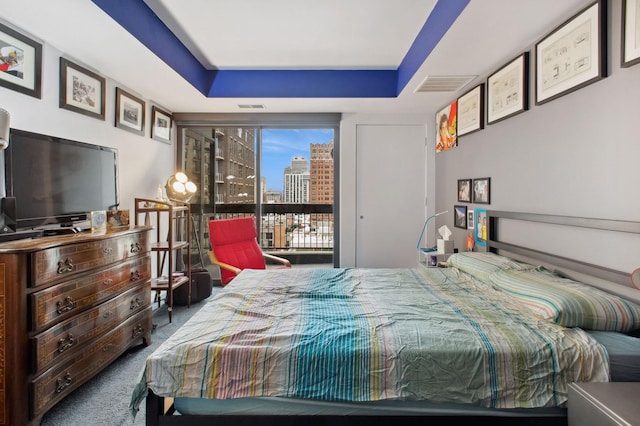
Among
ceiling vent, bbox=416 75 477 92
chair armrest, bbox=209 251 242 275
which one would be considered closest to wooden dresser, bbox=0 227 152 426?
chair armrest, bbox=209 251 242 275

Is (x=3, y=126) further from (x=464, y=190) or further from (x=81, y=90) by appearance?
(x=464, y=190)

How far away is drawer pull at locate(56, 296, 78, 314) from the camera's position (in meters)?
1.84

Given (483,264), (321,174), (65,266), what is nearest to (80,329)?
(65,266)

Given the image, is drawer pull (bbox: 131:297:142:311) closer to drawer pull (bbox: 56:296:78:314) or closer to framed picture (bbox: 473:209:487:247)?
drawer pull (bbox: 56:296:78:314)

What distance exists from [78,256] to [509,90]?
3291 mm

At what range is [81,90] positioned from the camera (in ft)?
9.02

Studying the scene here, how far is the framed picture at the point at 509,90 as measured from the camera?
244cm

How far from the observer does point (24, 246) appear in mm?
1663

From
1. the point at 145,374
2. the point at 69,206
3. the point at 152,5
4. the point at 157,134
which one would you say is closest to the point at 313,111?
the point at 157,134

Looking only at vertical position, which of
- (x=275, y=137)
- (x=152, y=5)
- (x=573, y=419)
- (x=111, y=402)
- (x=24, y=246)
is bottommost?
(x=111, y=402)

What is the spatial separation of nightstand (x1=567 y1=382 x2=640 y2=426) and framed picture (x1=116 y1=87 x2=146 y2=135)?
387 cm

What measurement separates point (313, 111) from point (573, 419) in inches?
159

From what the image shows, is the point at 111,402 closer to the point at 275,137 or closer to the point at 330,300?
the point at 330,300

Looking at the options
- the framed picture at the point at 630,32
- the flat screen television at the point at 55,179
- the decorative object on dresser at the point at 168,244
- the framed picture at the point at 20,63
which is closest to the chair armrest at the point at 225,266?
the decorative object on dresser at the point at 168,244
